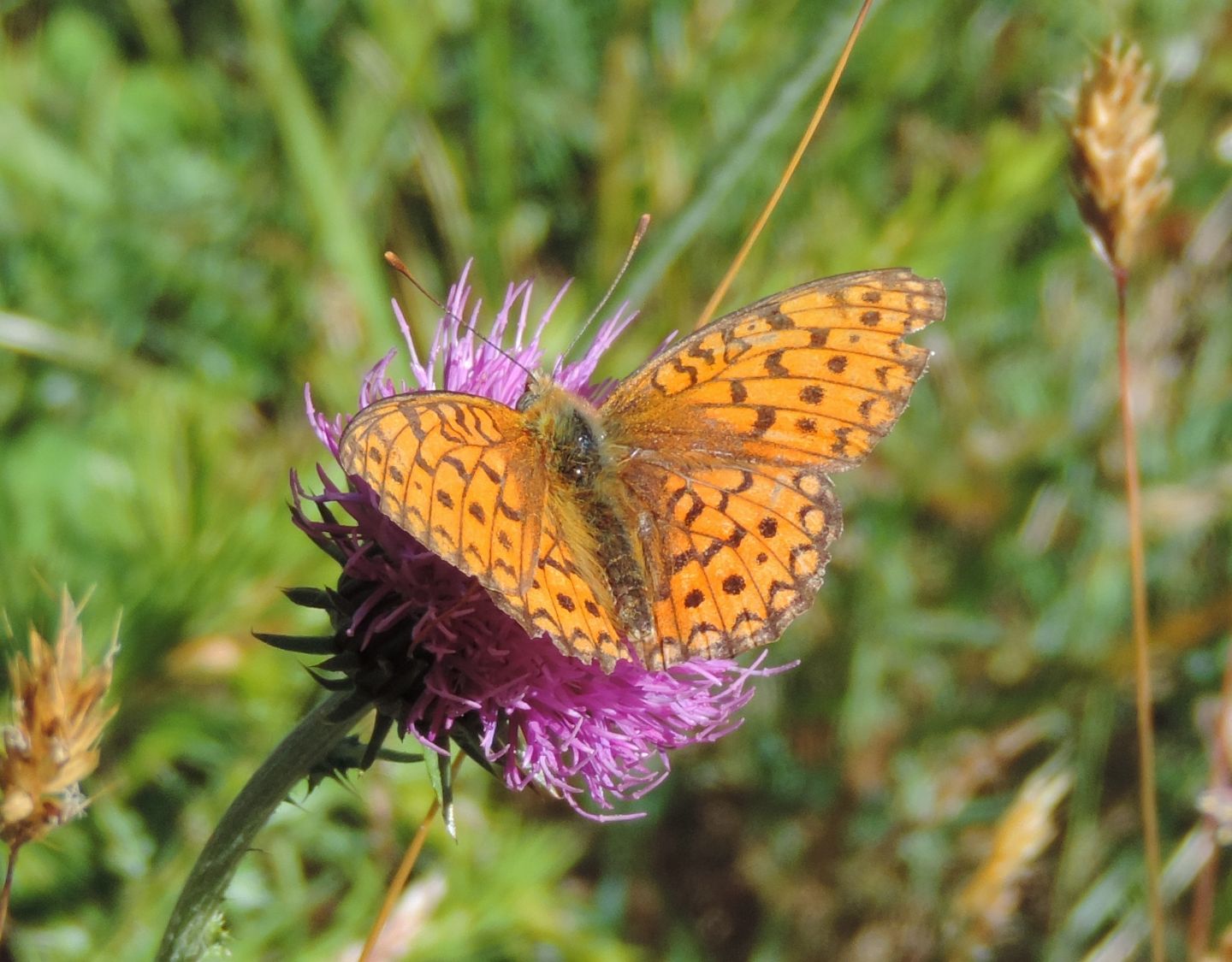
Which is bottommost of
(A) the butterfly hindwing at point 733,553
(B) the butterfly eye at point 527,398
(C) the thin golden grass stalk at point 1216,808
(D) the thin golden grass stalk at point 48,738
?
(C) the thin golden grass stalk at point 1216,808

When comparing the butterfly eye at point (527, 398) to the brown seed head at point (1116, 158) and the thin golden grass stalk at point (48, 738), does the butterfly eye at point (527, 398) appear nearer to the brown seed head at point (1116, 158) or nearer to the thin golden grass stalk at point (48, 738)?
the thin golden grass stalk at point (48, 738)

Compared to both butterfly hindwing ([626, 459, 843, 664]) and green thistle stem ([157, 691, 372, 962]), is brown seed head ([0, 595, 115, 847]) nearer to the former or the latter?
green thistle stem ([157, 691, 372, 962])

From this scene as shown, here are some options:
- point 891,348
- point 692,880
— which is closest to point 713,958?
point 692,880

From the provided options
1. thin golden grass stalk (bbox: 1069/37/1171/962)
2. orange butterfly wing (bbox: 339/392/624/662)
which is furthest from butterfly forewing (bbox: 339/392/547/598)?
thin golden grass stalk (bbox: 1069/37/1171/962)

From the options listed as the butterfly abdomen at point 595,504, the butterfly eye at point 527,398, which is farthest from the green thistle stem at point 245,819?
the butterfly eye at point 527,398

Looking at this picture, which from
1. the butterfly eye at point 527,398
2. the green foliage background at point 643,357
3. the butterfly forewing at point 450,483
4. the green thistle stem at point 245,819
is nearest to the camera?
the butterfly forewing at point 450,483

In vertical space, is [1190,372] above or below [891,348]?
below

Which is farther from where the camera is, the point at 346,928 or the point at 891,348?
the point at 346,928

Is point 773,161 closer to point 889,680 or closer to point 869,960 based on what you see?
point 889,680
